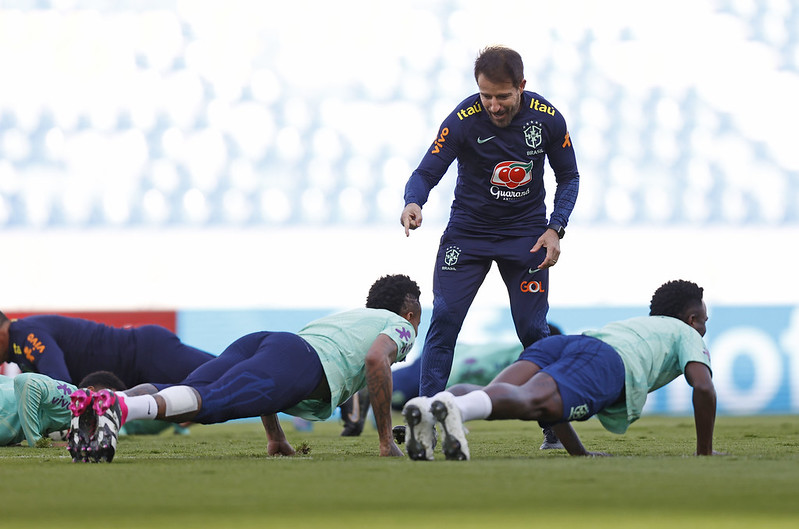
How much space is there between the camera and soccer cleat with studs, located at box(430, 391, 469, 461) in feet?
12.5

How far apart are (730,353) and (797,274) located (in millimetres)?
1869

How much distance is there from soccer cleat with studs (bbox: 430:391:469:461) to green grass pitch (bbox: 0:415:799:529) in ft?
0.18

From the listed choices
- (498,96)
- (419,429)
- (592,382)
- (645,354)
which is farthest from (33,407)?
(645,354)

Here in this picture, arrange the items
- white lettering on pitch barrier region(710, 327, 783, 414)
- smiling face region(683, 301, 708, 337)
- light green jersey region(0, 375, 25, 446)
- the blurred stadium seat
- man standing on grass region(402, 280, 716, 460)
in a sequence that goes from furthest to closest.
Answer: the blurred stadium seat < white lettering on pitch barrier region(710, 327, 783, 414) < light green jersey region(0, 375, 25, 446) < smiling face region(683, 301, 708, 337) < man standing on grass region(402, 280, 716, 460)

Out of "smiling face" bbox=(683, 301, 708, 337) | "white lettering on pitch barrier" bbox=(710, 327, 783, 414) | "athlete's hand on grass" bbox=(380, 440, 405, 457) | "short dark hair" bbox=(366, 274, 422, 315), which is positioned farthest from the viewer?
"white lettering on pitch barrier" bbox=(710, 327, 783, 414)

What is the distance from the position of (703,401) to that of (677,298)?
66 cm

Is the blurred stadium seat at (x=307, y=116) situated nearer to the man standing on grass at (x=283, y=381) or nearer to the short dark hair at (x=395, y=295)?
the short dark hair at (x=395, y=295)

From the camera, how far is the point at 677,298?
4.85m

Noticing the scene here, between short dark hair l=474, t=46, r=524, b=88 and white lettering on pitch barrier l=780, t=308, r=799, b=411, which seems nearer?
short dark hair l=474, t=46, r=524, b=88

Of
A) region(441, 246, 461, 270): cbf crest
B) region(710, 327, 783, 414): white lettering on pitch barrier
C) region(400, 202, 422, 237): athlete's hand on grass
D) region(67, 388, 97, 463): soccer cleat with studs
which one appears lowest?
region(710, 327, 783, 414): white lettering on pitch barrier

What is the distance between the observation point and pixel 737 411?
1113 centimetres

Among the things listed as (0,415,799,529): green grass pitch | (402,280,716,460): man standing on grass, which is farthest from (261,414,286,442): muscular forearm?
(402,280,716,460): man standing on grass

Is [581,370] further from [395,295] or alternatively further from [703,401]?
[395,295]

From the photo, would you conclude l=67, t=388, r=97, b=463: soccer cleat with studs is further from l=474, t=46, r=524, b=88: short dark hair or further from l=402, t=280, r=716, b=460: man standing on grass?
l=474, t=46, r=524, b=88: short dark hair
